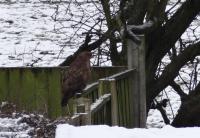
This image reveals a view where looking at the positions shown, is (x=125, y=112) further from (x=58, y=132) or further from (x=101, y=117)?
(x=58, y=132)

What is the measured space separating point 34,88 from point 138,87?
4.54 feet

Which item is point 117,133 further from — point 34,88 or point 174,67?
point 174,67

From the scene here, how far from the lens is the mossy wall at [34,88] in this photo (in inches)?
309

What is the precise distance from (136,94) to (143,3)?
217 centimetres

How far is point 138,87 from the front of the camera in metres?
7.39

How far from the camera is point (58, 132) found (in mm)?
3770

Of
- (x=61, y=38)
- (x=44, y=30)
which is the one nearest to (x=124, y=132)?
(x=61, y=38)

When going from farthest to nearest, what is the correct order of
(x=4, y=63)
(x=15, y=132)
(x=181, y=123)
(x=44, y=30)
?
(x=44, y=30) → (x=4, y=63) → (x=181, y=123) → (x=15, y=132)

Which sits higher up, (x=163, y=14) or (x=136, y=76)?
(x=163, y=14)

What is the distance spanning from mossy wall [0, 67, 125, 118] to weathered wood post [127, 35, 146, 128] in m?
0.91

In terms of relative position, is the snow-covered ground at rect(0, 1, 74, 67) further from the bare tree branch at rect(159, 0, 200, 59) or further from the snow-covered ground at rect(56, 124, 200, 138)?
the snow-covered ground at rect(56, 124, 200, 138)

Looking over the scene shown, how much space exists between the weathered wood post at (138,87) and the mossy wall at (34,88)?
914 mm

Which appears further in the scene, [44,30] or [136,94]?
[44,30]

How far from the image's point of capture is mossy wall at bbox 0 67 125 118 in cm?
785
